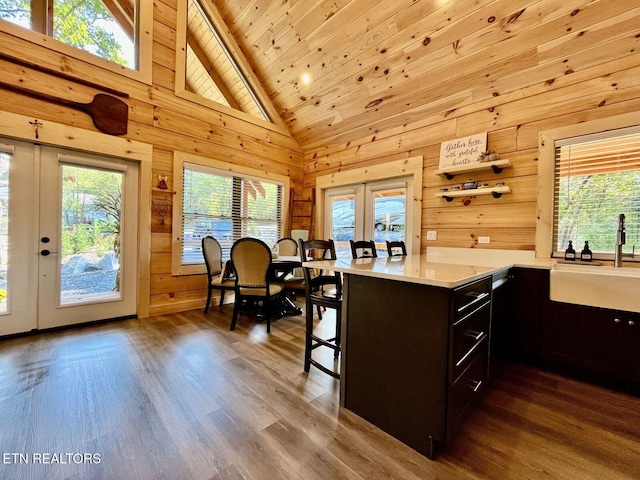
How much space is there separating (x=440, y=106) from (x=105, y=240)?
14.2 ft

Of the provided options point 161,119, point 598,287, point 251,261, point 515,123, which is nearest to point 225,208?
point 161,119

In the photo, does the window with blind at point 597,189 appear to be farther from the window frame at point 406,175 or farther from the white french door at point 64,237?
the white french door at point 64,237

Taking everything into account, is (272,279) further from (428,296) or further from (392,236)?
(428,296)

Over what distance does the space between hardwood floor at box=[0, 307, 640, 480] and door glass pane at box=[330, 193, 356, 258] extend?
2.57 metres

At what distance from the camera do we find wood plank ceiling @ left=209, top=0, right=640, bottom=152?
229 centimetres

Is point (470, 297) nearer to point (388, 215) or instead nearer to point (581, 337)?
point (581, 337)

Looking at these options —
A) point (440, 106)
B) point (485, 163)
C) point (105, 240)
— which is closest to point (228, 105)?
point (105, 240)

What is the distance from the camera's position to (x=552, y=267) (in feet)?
7.12

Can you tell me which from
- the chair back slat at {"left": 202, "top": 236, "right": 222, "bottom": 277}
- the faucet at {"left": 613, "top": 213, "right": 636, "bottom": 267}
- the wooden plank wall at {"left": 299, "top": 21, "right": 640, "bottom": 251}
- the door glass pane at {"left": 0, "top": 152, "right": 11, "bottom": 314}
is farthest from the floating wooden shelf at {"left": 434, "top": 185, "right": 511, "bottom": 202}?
the door glass pane at {"left": 0, "top": 152, "right": 11, "bottom": 314}

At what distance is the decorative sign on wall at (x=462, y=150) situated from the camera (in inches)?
119

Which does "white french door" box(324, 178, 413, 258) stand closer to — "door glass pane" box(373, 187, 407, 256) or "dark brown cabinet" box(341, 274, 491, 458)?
"door glass pane" box(373, 187, 407, 256)

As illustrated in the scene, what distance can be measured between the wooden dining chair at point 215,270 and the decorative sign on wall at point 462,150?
117 inches

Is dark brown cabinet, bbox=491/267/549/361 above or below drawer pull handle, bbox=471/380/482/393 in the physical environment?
above

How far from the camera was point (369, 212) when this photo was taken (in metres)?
4.29
